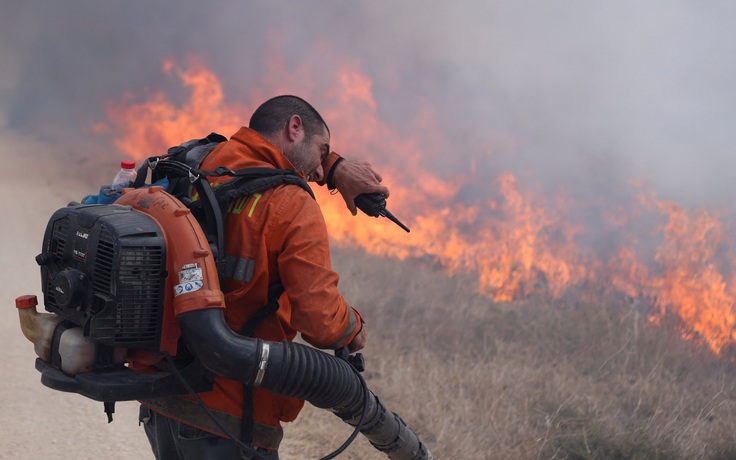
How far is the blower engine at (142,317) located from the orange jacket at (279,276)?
0.44 feet

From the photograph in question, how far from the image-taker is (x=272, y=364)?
2.65m

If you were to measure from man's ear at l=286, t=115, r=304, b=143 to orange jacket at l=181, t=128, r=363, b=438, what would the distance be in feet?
0.74

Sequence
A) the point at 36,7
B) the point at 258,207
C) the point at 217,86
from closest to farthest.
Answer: the point at 258,207
the point at 217,86
the point at 36,7

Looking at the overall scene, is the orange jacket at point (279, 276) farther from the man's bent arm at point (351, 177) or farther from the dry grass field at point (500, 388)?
the dry grass field at point (500, 388)

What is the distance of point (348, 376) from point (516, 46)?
25.4 feet

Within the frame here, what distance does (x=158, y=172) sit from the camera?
10.6 ft

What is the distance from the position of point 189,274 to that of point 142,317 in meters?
0.23

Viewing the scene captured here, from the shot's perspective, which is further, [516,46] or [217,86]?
[217,86]

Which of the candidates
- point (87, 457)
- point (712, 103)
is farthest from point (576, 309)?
point (87, 457)

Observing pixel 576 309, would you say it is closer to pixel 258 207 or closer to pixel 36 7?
pixel 258 207

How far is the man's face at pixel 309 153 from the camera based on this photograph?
325 centimetres

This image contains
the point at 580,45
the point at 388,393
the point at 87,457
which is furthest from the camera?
the point at 580,45

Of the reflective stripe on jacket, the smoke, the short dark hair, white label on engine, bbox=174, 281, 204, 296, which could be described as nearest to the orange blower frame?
white label on engine, bbox=174, 281, 204, 296

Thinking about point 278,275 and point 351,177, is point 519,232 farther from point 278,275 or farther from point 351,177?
point 278,275
